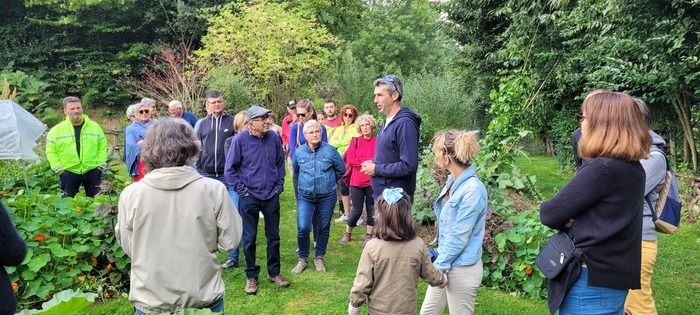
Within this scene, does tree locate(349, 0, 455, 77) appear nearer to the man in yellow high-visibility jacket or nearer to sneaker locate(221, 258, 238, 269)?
the man in yellow high-visibility jacket

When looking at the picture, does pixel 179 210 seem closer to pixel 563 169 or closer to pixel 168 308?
pixel 168 308

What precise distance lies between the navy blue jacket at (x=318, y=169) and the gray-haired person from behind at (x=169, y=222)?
2.59 metres

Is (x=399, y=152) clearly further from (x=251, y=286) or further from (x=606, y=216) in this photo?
(x=606, y=216)

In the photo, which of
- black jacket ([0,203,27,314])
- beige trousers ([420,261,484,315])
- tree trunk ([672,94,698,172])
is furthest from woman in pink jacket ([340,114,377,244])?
tree trunk ([672,94,698,172])

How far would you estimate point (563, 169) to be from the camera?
13.0 m

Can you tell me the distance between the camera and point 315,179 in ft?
17.3

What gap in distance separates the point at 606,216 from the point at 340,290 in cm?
320

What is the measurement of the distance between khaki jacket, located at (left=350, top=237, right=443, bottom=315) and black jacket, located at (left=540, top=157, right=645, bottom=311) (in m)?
0.94

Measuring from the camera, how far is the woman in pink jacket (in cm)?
633

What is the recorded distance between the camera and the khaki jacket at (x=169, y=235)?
103 inches

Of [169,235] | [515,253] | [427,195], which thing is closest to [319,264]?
[427,195]

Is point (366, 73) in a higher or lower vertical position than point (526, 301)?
higher

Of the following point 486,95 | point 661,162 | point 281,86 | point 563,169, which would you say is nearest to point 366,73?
point 281,86

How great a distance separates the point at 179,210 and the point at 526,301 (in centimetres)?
334
